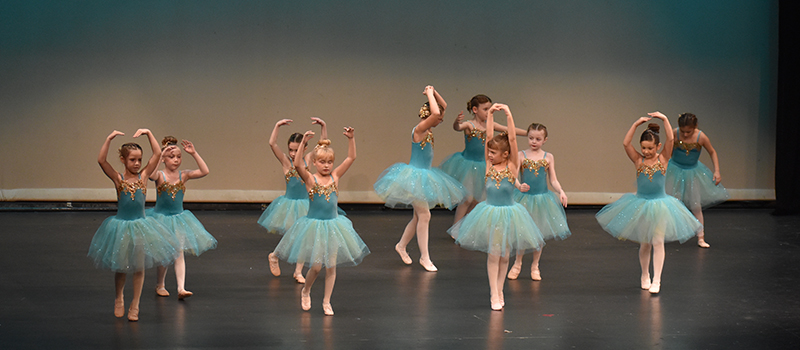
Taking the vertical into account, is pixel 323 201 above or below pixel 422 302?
above

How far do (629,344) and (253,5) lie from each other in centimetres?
515

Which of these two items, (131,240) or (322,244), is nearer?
(131,240)

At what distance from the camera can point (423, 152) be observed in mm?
5172

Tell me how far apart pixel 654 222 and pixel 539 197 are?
2.35 ft

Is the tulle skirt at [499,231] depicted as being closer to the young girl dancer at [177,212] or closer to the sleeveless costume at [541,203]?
the sleeveless costume at [541,203]

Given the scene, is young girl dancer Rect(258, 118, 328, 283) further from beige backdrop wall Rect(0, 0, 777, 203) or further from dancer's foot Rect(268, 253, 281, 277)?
beige backdrop wall Rect(0, 0, 777, 203)

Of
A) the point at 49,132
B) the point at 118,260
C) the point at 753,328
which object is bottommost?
the point at 753,328

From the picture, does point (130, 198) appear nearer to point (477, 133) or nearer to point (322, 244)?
point (322, 244)

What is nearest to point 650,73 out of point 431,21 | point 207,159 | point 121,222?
point 431,21

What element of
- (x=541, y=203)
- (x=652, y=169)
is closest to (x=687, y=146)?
(x=652, y=169)

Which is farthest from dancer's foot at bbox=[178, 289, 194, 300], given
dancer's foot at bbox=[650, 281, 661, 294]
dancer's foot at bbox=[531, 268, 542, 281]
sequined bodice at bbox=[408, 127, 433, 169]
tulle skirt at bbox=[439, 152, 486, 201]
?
dancer's foot at bbox=[650, 281, 661, 294]

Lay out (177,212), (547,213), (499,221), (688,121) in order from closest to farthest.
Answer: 1. (499,221)
2. (177,212)
3. (547,213)
4. (688,121)

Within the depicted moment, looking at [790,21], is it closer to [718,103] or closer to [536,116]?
[718,103]

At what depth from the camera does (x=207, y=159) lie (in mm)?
7480
